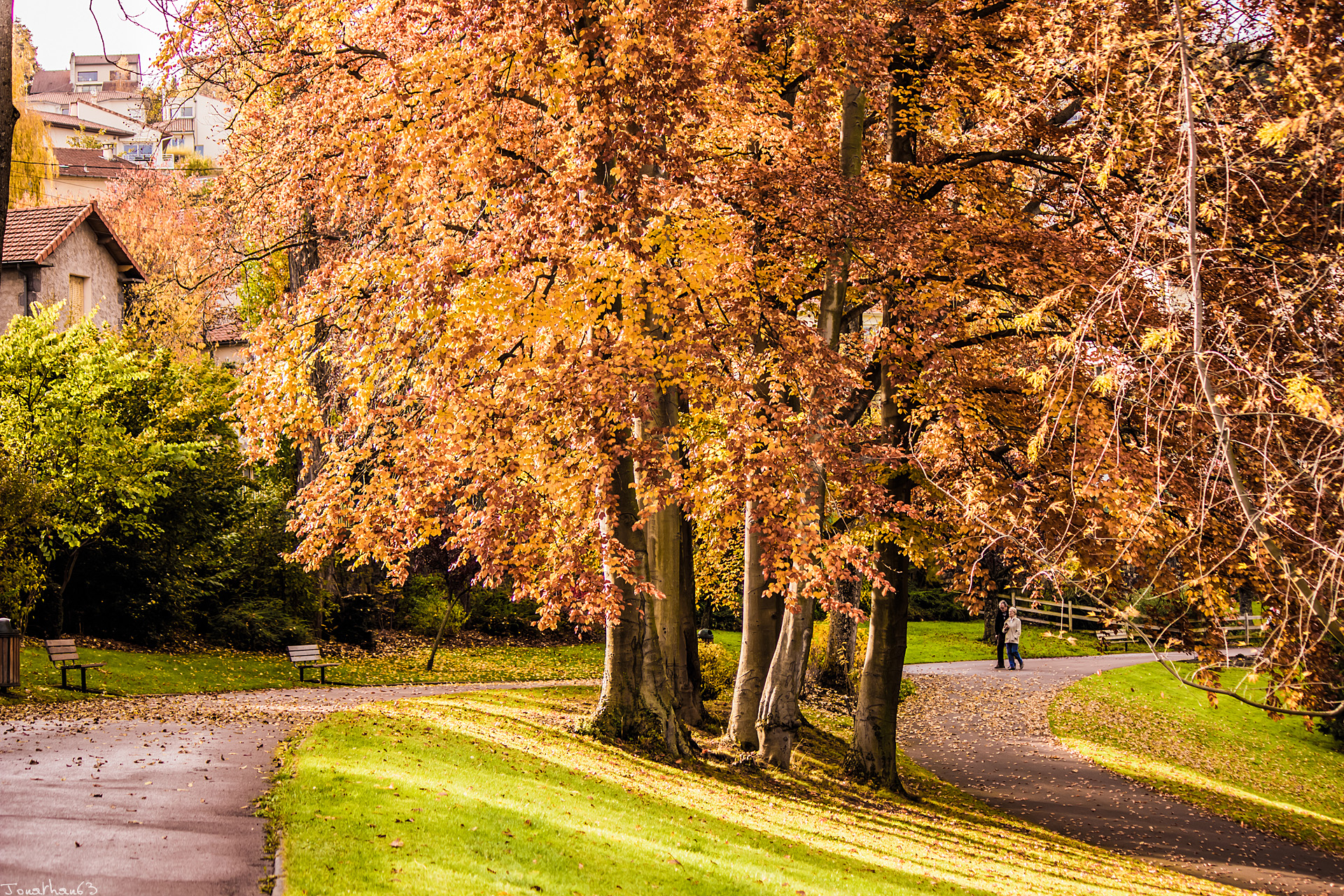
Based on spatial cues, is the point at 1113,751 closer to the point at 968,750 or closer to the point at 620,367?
the point at 968,750

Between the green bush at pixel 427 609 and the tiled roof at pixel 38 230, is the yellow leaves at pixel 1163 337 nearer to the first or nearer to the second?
the green bush at pixel 427 609

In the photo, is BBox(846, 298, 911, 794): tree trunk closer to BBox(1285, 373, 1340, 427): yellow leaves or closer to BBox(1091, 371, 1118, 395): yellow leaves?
BBox(1091, 371, 1118, 395): yellow leaves

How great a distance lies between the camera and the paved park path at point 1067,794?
1344 centimetres

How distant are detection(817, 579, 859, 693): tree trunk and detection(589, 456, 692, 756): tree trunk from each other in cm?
1125

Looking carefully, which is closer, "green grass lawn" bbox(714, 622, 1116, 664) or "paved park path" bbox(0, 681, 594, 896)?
"paved park path" bbox(0, 681, 594, 896)

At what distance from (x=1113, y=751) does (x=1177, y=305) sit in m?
17.5

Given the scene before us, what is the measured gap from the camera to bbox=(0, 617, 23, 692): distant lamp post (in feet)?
47.6

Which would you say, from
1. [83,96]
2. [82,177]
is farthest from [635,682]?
[83,96]

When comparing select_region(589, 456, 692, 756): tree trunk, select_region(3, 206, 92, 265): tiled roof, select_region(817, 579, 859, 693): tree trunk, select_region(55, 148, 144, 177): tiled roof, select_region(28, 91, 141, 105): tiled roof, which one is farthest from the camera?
select_region(28, 91, 141, 105): tiled roof

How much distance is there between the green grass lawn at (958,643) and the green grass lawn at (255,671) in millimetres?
7056

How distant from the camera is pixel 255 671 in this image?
2114 cm

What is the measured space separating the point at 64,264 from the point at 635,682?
2731 cm

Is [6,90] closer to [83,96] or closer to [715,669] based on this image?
[715,669]

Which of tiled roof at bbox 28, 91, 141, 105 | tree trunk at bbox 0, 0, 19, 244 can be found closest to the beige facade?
tree trunk at bbox 0, 0, 19, 244
